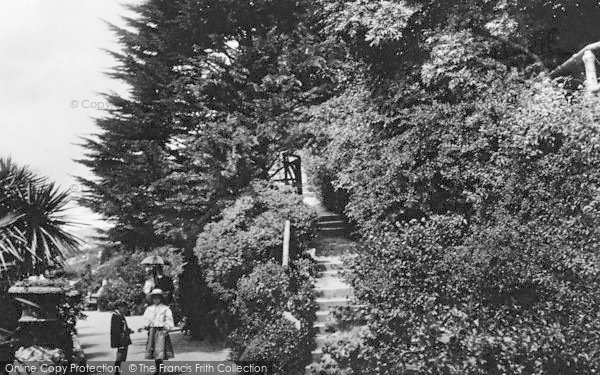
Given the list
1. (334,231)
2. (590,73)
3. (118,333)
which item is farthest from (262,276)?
(590,73)

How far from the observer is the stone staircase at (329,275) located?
7.95 meters

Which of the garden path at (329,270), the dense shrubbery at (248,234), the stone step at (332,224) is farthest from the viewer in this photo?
the stone step at (332,224)

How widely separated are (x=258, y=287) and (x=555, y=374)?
15.2 ft

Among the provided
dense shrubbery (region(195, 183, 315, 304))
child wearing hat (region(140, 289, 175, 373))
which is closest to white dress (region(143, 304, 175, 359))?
child wearing hat (region(140, 289, 175, 373))

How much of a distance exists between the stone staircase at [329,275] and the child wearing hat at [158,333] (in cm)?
256

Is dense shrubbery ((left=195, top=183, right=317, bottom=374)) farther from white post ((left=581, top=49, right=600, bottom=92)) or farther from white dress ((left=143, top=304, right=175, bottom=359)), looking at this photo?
white post ((left=581, top=49, right=600, bottom=92))

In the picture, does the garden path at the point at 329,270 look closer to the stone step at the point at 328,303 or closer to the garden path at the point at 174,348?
the stone step at the point at 328,303

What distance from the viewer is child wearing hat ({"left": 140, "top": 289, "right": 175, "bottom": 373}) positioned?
820cm

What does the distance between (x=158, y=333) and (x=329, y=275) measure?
356 cm

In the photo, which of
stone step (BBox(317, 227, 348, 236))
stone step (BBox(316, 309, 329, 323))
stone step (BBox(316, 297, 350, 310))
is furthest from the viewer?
stone step (BBox(317, 227, 348, 236))

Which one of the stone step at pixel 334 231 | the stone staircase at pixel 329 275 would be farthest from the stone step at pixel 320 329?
the stone step at pixel 334 231

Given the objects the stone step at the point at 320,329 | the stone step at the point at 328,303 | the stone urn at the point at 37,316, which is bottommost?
the stone step at the point at 320,329

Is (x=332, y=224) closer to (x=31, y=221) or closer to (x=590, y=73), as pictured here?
(x=590, y=73)

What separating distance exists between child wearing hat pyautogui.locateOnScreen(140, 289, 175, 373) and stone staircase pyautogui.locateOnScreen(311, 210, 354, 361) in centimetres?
256
